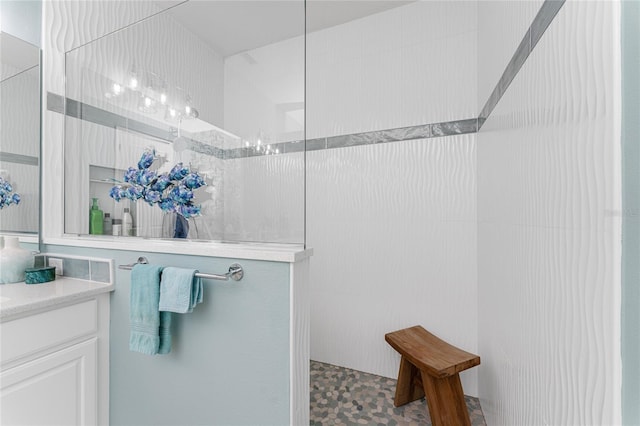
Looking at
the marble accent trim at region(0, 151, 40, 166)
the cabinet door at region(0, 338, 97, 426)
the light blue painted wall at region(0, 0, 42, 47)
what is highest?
the light blue painted wall at region(0, 0, 42, 47)

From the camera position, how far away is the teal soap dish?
1.54 metres

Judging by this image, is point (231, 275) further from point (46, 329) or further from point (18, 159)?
point (18, 159)

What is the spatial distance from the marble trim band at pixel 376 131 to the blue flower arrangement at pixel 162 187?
0.12 m

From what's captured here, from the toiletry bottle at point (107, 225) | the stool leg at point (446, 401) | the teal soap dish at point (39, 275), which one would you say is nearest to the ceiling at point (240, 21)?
the toiletry bottle at point (107, 225)

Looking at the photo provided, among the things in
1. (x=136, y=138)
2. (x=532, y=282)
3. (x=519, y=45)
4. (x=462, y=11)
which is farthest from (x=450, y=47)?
(x=136, y=138)

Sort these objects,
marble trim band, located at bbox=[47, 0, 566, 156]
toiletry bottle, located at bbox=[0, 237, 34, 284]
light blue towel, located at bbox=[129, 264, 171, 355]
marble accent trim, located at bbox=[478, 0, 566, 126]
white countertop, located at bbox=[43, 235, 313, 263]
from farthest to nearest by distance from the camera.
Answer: toiletry bottle, located at bbox=[0, 237, 34, 284] → light blue towel, located at bbox=[129, 264, 171, 355] → white countertop, located at bbox=[43, 235, 313, 263] → marble trim band, located at bbox=[47, 0, 566, 156] → marble accent trim, located at bbox=[478, 0, 566, 126]

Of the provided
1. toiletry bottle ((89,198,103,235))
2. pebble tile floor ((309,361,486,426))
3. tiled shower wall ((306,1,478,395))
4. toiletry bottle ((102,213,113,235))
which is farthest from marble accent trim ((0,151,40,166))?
pebble tile floor ((309,361,486,426))

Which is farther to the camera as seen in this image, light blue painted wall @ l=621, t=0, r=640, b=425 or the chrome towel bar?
the chrome towel bar

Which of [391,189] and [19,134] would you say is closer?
[19,134]

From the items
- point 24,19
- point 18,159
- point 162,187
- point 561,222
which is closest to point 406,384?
point 561,222

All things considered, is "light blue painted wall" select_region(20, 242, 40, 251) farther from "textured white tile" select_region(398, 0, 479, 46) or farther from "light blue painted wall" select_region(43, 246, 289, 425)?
"textured white tile" select_region(398, 0, 479, 46)

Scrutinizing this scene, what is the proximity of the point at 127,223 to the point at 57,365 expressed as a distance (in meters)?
0.66

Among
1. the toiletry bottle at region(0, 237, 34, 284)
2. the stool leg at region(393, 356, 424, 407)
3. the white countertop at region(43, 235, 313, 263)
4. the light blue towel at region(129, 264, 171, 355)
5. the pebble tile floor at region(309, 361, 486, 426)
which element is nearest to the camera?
the white countertop at region(43, 235, 313, 263)

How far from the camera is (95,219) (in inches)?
65.7
